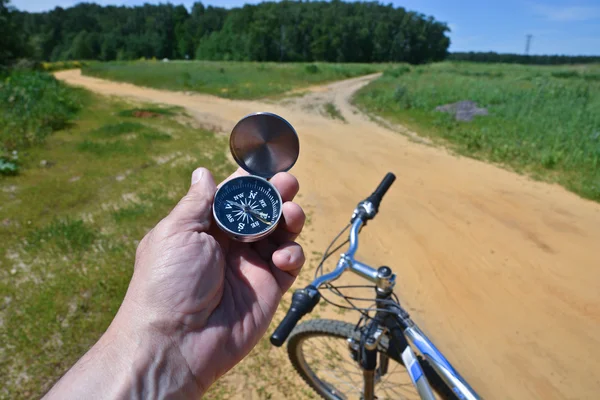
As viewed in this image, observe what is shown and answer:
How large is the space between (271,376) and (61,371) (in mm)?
1911

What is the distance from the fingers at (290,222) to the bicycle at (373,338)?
0.28 m

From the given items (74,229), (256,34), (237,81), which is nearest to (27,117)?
(74,229)

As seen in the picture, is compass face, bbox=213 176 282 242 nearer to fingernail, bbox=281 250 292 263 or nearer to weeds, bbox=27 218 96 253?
fingernail, bbox=281 250 292 263

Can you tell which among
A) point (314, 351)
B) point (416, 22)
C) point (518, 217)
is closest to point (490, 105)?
point (518, 217)

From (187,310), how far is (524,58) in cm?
8782

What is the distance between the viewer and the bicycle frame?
6.56 feet

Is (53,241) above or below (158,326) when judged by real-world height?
below

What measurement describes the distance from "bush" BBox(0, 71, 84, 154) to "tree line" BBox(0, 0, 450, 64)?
52822 mm

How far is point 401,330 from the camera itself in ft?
7.42

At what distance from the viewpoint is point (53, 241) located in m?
5.55

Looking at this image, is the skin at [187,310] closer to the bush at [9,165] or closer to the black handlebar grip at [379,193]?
the black handlebar grip at [379,193]

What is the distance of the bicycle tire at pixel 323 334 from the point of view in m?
2.28

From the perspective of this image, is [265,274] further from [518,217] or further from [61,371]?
[518,217]

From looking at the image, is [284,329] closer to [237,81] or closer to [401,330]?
[401,330]
